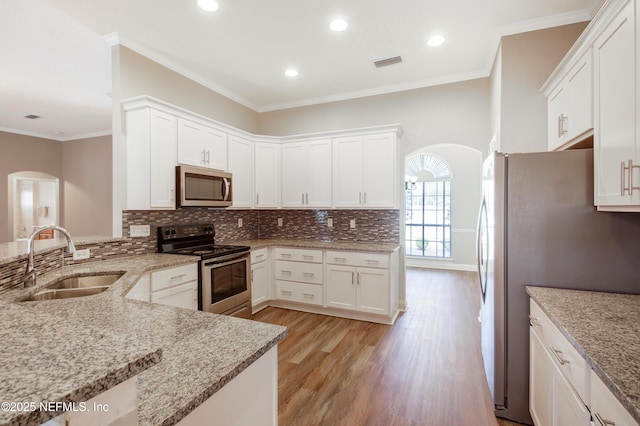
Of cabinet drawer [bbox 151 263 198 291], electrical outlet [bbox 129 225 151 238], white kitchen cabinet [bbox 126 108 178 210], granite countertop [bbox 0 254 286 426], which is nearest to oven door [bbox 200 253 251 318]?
cabinet drawer [bbox 151 263 198 291]

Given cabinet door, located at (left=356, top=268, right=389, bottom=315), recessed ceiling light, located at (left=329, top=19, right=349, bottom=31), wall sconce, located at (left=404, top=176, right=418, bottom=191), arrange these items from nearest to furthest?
recessed ceiling light, located at (left=329, top=19, right=349, bottom=31) < cabinet door, located at (left=356, top=268, right=389, bottom=315) < wall sconce, located at (left=404, top=176, right=418, bottom=191)

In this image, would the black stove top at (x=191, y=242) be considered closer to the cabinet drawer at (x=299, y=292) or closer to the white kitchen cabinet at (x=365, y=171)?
the cabinet drawer at (x=299, y=292)

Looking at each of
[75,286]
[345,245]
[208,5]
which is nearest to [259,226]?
[345,245]

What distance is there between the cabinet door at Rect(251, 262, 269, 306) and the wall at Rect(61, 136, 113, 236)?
4388 millimetres

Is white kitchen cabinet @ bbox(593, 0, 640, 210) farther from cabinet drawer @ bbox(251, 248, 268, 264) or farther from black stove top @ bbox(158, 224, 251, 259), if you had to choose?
cabinet drawer @ bbox(251, 248, 268, 264)

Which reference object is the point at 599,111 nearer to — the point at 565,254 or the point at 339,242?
the point at 565,254

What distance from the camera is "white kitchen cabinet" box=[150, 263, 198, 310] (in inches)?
100

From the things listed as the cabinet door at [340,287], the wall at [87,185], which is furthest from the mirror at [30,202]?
the cabinet door at [340,287]

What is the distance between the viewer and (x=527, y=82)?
2828mm

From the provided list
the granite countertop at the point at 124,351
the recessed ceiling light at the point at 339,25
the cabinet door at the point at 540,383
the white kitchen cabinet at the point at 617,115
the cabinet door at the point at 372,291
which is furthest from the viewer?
the cabinet door at the point at 372,291

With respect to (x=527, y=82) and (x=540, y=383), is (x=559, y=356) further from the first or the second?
(x=527, y=82)

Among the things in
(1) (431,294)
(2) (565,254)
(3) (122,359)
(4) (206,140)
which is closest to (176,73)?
(4) (206,140)

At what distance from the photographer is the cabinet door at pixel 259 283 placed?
3.88 metres

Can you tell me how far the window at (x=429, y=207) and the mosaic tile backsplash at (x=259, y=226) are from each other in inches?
133
